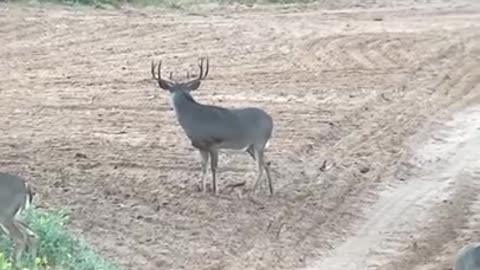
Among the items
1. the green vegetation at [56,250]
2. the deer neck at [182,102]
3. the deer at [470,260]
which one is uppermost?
the deer at [470,260]

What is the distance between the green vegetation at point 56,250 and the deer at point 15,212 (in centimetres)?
11

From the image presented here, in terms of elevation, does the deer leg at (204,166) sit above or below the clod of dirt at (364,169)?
above

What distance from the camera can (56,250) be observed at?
10305 mm

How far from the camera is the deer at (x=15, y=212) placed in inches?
388

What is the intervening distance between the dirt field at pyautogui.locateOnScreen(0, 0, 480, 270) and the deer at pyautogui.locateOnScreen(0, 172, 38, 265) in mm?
1360

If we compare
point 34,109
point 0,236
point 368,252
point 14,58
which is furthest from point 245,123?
point 14,58

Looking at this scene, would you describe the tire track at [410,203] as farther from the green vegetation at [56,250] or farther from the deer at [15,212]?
the deer at [15,212]

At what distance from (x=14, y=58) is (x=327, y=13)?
9.44 m

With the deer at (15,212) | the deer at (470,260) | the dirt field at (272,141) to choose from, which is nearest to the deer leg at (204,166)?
the dirt field at (272,141)

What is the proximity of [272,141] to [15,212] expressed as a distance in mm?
6128

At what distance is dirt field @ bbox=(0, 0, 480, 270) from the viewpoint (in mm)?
12172

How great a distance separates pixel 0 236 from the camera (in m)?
10.5

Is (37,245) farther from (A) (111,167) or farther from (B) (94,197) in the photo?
(A) (111,167)

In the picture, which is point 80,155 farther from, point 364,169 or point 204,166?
point 364,169
